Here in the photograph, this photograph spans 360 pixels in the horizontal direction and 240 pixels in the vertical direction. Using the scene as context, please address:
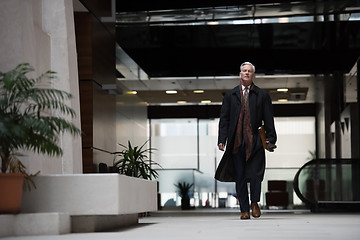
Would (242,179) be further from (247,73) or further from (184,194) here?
(184,194)

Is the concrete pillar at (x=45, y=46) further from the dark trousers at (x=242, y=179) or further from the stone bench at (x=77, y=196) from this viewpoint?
the dark trousers at (x=242, y=179)

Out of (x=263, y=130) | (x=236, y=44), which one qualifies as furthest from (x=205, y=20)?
(x=263, y=130)

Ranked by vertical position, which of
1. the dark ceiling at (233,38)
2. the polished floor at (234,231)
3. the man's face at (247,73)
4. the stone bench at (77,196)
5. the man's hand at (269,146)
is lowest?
the polished floor at (234,231)

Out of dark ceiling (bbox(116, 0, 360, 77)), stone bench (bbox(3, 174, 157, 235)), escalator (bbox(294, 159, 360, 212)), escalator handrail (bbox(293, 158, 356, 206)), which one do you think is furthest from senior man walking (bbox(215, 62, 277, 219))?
escalator (bbox(294, 159, 360, 212))

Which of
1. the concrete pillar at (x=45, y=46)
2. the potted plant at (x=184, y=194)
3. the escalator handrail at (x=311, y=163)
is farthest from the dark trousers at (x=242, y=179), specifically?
the potted plant at (x=184, y=194)

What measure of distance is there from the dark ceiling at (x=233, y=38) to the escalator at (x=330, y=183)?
1912 millimetres

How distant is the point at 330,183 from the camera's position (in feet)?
42.3

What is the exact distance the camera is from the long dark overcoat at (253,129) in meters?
6.69

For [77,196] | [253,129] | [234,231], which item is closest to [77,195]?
[77,196]

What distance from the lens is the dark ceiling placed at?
1155 centimetres

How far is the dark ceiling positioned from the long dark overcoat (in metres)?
4.56

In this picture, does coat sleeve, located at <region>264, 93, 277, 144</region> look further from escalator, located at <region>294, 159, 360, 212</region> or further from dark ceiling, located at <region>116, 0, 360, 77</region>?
escalator, located at <region>294, 159, 360, 212</region>

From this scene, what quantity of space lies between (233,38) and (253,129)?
6.14 metres

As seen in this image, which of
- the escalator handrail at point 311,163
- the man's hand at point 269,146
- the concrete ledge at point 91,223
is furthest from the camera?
the escalator handrail at point 311,163
